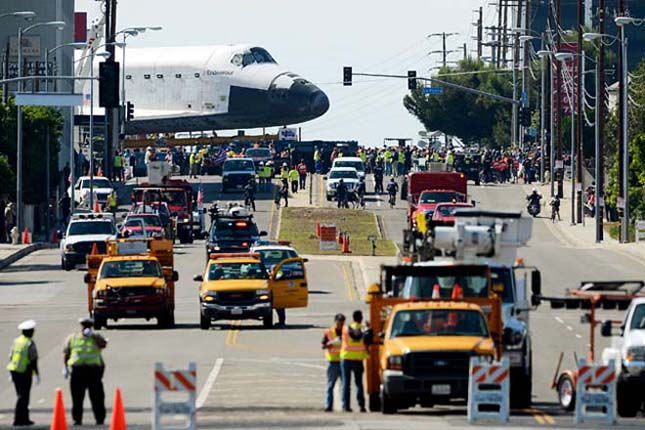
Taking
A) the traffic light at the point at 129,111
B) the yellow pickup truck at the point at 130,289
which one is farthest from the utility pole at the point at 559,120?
the yellow pickup truck at the point at 130,289

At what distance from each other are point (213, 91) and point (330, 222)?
119ft

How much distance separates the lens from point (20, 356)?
2734 cm

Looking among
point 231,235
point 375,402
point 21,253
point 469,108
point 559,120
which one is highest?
point 469,108

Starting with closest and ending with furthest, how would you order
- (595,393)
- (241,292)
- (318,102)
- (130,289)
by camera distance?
1. (595,393)
2. (241,292)
3. (130,289)
4. (318,102)

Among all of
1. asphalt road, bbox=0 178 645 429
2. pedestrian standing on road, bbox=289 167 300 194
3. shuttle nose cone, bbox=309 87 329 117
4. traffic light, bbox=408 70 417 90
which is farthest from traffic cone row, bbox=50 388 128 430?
shuttle nose cone, bbox=309 87 329 117

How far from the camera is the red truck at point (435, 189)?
69875 millimetres

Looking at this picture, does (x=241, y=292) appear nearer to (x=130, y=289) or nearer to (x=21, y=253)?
(x=130, y=289)

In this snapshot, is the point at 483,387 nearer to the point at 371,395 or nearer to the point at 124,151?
the point at 371,395

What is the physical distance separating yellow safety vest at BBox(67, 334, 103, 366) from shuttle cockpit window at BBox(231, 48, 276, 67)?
90198mm

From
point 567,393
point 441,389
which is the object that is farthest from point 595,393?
point 441,389

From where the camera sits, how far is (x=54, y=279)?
61.5 meters

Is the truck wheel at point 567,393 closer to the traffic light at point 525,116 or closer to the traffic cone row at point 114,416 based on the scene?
the traffic cone row at point 114,416

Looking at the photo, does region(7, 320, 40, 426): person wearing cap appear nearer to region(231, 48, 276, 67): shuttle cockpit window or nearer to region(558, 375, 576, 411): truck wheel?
region(558, 375, 576, 411): truck wheel

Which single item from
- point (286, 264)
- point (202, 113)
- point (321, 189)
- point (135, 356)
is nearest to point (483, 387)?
point (135, 356)
